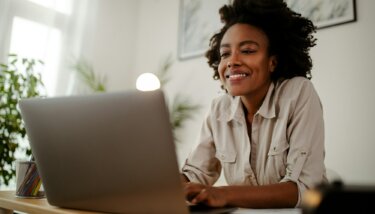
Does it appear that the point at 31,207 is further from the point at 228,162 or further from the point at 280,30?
the point at 280,30

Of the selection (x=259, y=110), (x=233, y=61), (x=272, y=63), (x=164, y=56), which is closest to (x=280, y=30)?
(x=272, y=63)

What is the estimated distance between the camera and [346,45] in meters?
2.01

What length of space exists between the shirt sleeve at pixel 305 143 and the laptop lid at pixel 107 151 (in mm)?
499

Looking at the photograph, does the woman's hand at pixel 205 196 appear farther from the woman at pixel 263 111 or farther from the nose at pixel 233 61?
the nose at pixel 233 61

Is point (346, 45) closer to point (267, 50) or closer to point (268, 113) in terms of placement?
point (267, 50)

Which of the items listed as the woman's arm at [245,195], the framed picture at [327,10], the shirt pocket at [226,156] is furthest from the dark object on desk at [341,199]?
the framed picture at [327,10]

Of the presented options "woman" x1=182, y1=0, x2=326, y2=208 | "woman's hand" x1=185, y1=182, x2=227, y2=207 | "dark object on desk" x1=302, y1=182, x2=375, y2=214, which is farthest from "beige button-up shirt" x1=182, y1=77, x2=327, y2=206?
"dark object on desk" x1=302, y1=182, x2=375, y2=214

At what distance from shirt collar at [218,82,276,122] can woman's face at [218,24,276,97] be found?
0.16ft

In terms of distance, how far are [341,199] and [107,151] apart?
0.41m

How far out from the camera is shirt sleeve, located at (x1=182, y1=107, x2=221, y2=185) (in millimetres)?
1220

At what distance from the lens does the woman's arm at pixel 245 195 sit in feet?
2.22

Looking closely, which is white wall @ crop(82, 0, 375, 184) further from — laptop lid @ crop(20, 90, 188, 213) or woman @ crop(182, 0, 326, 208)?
laptop lid @ crop(20, 90, 188, 213)

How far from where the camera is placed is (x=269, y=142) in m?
1.19

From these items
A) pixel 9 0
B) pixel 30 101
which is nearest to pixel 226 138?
pixel 30 101
